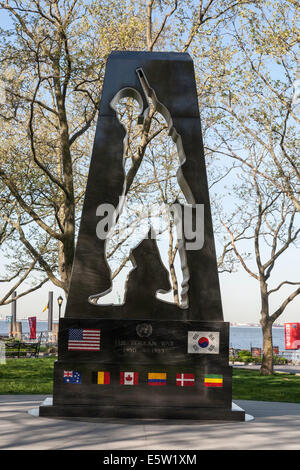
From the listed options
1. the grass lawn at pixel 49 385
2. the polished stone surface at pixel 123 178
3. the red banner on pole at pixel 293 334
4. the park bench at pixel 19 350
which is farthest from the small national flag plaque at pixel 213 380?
the red banner on pole at pixel 293 334

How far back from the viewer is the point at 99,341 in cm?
952

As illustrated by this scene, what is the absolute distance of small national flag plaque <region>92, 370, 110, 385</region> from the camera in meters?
9.44

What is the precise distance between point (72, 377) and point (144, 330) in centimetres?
126

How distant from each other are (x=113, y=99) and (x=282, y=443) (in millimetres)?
5705

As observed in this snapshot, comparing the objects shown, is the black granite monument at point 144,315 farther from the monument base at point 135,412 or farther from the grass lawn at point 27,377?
the grass lawn at point 27,377

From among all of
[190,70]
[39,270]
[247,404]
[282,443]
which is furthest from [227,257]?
[282,443]

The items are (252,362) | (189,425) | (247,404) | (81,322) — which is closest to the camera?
(189,425)

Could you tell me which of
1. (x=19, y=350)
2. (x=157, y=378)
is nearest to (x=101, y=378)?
(x=157, y=378)

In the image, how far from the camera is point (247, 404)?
1231cm

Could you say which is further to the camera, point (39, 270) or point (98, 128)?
point (39, 270)

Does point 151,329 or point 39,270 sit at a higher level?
point 39,270

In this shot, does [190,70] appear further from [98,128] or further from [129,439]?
[129,439]

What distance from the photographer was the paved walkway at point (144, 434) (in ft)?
22.9

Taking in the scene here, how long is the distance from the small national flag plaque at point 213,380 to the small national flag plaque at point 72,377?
1.87 meters
